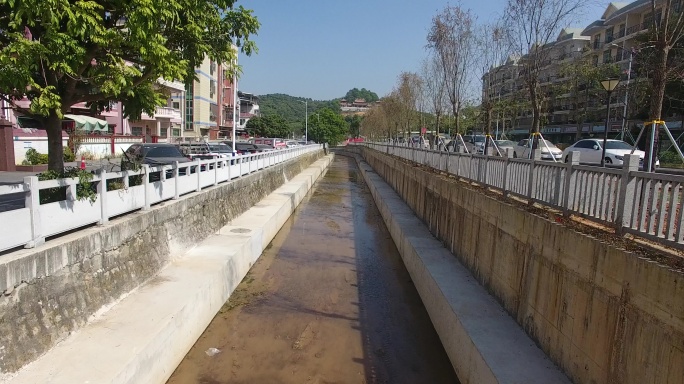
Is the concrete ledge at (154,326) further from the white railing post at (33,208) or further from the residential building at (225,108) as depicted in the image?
the residential building at (225,108)

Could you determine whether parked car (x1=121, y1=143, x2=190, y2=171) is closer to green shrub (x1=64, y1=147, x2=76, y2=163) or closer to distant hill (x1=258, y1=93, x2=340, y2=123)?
green shrub (x1=64, y1=147, x2=76, y2=163)

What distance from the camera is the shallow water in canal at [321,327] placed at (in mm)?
6953

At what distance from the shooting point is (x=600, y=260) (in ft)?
15.1

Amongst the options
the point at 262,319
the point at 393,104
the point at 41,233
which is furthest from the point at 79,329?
the point at 393,104

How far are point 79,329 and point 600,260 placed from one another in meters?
5.90

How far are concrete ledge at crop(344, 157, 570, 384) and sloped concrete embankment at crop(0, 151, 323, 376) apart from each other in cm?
491

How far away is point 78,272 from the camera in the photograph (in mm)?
5578

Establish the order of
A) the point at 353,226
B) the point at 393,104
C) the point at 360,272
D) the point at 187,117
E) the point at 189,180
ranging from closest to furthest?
the point at 189,180 → the point at 360,272 → the point at 353,226 → the point at 393,104 → the point at 187,117

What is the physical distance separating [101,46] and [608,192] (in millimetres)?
6725

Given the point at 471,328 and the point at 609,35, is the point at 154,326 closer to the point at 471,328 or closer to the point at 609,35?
the point at 471,328

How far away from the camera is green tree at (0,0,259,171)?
5.30 m

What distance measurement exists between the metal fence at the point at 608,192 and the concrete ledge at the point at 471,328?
1.80 meters

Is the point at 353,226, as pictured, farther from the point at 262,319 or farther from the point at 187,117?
the point at 187,117

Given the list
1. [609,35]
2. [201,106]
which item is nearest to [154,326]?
[609,35]
